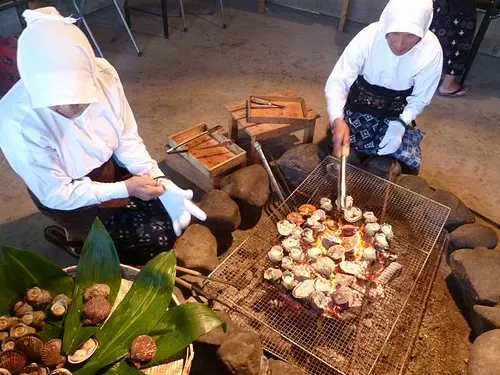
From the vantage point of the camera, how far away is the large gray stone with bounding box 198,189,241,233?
2615 millimetres

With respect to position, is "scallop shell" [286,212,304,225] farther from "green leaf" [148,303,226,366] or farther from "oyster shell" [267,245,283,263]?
"green leaf" [148,303,226,366]

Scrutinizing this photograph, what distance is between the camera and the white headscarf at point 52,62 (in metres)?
1.58

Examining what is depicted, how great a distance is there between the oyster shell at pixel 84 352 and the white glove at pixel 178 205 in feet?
2.68

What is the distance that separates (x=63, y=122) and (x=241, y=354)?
4.25 feet

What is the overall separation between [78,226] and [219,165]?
3.21 feet

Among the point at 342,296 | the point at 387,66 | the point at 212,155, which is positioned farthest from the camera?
the point at 212,155

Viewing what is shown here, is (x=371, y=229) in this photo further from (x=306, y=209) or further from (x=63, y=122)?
(x=63, y=122)

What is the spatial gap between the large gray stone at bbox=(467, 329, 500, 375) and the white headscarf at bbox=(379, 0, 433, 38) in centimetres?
164

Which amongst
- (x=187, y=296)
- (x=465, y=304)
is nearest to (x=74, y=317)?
(x=187, y=296)

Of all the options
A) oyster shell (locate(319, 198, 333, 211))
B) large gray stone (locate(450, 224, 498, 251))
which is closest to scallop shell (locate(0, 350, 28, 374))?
oyster shell (locate(319, 198, 333, 211))

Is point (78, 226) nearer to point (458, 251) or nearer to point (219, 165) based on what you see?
point (219, 165)

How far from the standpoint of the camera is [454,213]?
2752mm

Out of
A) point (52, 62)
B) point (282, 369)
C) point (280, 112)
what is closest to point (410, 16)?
point (280, 112)

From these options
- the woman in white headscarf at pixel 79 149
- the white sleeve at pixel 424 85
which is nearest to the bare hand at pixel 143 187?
the woman in white headscarf at pixel 79 149
